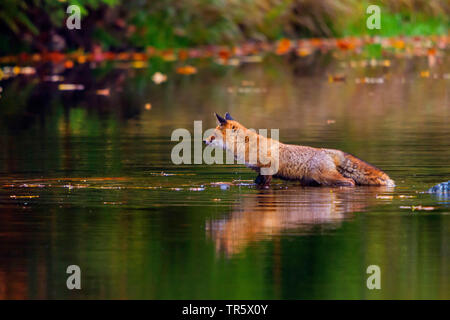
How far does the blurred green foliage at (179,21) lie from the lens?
100ft

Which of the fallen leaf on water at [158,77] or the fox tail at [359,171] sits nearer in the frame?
the fox tail at [359,171]

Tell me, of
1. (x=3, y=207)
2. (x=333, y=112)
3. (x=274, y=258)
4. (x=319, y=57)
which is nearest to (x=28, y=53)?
(x=319, y=57)

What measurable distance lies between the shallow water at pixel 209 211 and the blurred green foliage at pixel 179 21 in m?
9.81

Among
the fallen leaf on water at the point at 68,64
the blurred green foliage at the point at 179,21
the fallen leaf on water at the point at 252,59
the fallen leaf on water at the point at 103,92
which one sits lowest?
the fallen leaf on water at the point at 103,92

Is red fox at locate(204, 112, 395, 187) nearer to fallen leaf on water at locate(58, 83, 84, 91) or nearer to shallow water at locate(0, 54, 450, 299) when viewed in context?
→ shallow water at locate(0, 54, 450, 299)

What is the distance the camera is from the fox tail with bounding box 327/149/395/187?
38.6 feet

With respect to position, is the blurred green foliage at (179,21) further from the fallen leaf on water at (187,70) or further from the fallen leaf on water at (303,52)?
the fallen leaf on water at (187,70)

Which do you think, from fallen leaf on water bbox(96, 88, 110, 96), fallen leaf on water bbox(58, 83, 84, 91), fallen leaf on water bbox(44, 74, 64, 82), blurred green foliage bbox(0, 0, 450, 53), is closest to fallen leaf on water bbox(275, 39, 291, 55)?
blurred green foliage bbox(0, 0, 450, 53)

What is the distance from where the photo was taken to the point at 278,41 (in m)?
38.2

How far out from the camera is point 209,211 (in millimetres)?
10383

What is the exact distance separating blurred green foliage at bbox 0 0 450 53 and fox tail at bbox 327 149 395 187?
55.7ft

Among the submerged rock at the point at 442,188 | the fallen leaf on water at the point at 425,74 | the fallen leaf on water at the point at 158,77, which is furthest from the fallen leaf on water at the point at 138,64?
the submerged rock at the point at 442,188

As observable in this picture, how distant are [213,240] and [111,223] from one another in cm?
107

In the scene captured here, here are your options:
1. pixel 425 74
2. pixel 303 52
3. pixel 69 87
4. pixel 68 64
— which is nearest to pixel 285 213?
pixel 69 87
